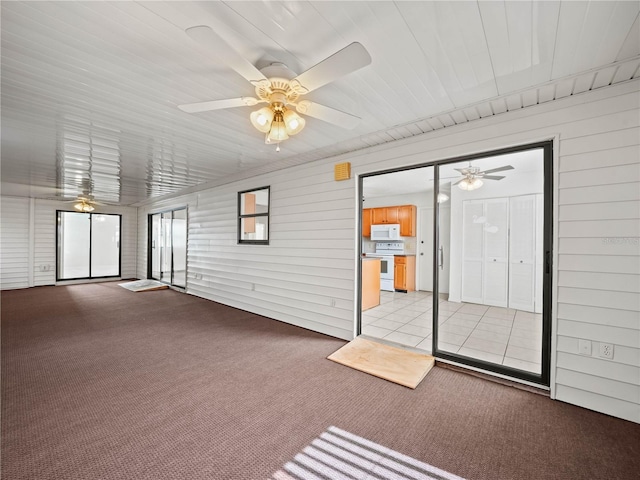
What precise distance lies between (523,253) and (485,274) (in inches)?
28.5

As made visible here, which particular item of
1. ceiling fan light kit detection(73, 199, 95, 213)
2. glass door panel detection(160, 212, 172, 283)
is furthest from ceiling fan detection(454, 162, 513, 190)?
ceiling fan light kit detection(73, 199, 95, 213)

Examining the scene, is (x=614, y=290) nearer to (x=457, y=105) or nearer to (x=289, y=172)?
(x=457, y=105)

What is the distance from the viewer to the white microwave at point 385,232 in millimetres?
7178

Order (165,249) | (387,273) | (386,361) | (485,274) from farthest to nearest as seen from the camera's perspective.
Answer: (165,249)
(387,273)
(485,274)
(386,361)

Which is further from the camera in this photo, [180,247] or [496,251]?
[180,247]

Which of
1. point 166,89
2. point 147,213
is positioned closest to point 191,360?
point 166,89

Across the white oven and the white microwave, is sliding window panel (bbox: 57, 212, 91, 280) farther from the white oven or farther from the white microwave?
the white microwave

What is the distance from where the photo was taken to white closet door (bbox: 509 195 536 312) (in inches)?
185

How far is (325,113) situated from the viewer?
2051 millimetres

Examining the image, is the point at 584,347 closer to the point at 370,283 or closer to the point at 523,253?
the point at 523,253

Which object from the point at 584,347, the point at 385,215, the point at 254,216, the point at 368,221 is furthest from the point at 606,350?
the point at 368,221

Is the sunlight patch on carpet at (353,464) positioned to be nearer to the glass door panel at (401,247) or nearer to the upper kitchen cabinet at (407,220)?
the glass door panel at (401,247)

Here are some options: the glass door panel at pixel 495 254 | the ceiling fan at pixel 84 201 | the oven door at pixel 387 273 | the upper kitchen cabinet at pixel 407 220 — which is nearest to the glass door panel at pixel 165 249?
the ceiling fan at pixel 84 201

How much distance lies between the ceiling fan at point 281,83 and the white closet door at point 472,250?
419 centimetres
